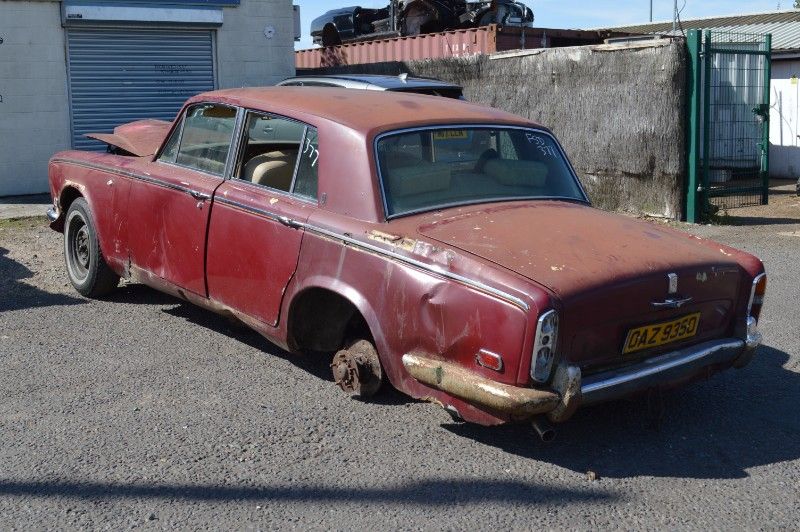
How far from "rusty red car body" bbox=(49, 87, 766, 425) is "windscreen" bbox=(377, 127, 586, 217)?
7cm

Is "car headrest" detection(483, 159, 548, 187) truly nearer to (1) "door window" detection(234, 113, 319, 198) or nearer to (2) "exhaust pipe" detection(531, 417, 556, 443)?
(1) "door window" detection(234, 113, 319, 198)

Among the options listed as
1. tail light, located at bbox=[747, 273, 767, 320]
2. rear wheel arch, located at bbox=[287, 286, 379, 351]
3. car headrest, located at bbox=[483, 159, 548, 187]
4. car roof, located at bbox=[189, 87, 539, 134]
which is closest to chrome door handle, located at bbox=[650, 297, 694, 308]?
tail light, located at bbox=[747, 273, 767, 320]

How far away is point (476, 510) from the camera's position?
392 cm

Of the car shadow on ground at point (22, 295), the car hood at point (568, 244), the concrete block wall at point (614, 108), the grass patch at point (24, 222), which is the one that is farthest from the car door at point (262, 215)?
the concrete block wall at point (614, 108)

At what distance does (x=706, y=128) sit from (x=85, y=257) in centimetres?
713

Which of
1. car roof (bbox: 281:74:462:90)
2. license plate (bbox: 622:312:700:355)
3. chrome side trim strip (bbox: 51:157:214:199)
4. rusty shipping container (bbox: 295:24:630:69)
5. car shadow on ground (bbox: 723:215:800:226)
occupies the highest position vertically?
rusty shipping container (bbox: 295:24:630:69)

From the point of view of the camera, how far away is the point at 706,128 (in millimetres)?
11062

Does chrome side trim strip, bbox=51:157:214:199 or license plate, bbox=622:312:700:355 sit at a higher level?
chrome side trim strip, bbox=51:157:214:199

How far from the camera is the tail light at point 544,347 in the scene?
13.1ft

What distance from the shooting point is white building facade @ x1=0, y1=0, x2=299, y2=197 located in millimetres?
13344

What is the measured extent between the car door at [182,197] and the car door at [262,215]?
15 cm

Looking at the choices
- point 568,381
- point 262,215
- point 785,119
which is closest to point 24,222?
point 262,215

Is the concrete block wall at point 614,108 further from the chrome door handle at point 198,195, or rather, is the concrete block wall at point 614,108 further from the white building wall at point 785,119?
the chrome door handle at point 198,195

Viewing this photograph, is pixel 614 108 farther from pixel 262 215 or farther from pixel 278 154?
pixel 262 215
